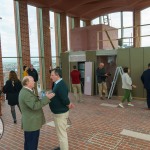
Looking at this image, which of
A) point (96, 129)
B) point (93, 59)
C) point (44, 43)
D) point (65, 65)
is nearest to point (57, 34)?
point (44, 43)

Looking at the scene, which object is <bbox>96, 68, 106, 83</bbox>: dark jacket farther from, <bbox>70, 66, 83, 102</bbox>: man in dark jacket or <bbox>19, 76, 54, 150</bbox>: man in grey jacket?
<bbox>19, 76, 54, 150</bbox>: man in grey jacket

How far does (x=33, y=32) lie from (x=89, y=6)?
460cm

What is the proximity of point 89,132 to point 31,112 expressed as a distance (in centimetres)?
225

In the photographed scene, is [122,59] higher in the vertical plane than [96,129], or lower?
higher

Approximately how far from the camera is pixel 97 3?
12.7 metres

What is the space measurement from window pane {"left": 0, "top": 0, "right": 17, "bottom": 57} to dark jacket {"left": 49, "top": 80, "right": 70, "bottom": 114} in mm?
7298

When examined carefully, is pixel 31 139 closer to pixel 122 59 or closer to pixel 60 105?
pixel 60 105

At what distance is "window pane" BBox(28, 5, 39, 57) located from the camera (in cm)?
1093

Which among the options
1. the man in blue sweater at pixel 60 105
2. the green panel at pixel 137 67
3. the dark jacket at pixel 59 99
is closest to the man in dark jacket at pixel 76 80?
the green panel at pixel 137 67

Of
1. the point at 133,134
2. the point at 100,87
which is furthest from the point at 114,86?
the point at 133,134

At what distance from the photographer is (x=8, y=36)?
9797 mm

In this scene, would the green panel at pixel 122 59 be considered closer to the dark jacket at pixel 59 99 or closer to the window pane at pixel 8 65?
the window pane at pixel 8 65

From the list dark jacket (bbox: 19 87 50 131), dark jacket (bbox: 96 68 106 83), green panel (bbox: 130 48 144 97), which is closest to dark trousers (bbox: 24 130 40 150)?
dark jacket (bbox: 19 87 50 131)

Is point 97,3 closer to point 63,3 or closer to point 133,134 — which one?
point 63,3
